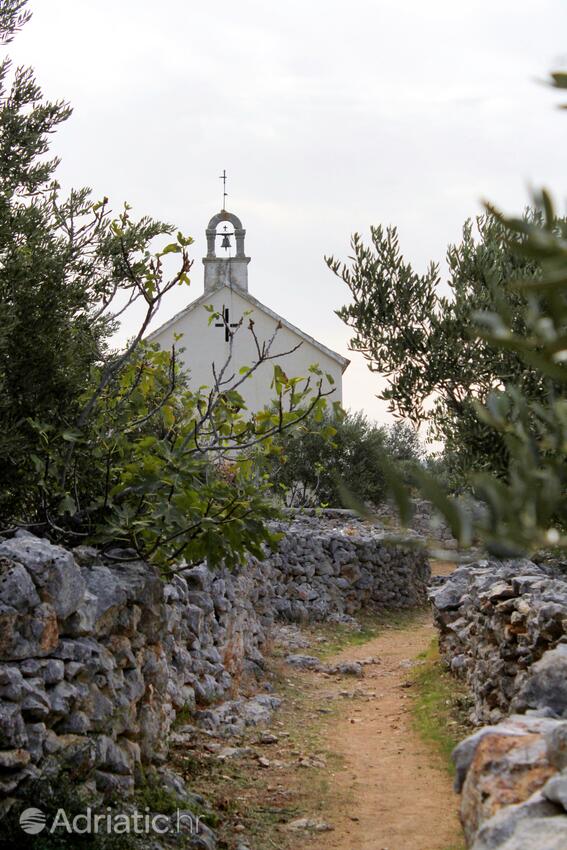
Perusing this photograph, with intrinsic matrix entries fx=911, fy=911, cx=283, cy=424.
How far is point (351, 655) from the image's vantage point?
49.6 ft

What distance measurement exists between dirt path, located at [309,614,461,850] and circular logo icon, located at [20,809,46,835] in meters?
2.23

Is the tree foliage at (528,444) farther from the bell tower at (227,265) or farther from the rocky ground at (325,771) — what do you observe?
the bell tower at (227,265)

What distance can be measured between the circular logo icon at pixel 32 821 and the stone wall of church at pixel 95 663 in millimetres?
140

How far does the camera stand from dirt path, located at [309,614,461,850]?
6.67 m

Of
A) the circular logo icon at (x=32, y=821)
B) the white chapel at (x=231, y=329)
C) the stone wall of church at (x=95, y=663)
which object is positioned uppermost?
the white chapel at (x=231, y=329)

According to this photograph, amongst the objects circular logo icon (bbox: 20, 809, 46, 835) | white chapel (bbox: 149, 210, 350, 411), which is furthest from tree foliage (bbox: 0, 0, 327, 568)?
white chapel (bbox: 149, 210, 350, 411)

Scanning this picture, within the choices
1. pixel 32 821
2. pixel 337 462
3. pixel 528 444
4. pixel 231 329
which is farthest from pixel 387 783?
pixel 231 329

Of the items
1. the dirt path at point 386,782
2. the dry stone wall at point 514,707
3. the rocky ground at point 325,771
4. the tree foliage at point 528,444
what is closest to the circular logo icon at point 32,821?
the rocky ground at point 325,771

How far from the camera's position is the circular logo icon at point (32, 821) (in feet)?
16.6

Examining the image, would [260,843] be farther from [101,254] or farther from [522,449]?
[522,449]

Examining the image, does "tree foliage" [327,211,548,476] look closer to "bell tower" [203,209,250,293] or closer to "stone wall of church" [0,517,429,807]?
"stone wall of church" [0,517,429,807]

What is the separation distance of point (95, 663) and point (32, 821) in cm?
134

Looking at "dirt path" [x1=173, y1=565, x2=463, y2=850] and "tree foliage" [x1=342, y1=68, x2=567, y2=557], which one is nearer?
"tree foliage" [x1=342, y1=68, x2=567, y2=557]

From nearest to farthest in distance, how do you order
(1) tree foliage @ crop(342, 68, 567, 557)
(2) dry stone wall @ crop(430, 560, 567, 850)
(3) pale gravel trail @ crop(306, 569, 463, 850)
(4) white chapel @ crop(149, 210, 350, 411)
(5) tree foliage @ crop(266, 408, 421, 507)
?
1. (1) tree foliage @ crop(342, 68, 567, 557)
2. (2) dry stone wall @ crop(430, 560, 567, 850)
3. (3) pale gravel trail @ crop(306, 569, 463, 850)
4. (5) tree foliage @ crop(266, 408, 421, 507)
5. (4) white chapel @ crop(149, 210, 350, 411)
